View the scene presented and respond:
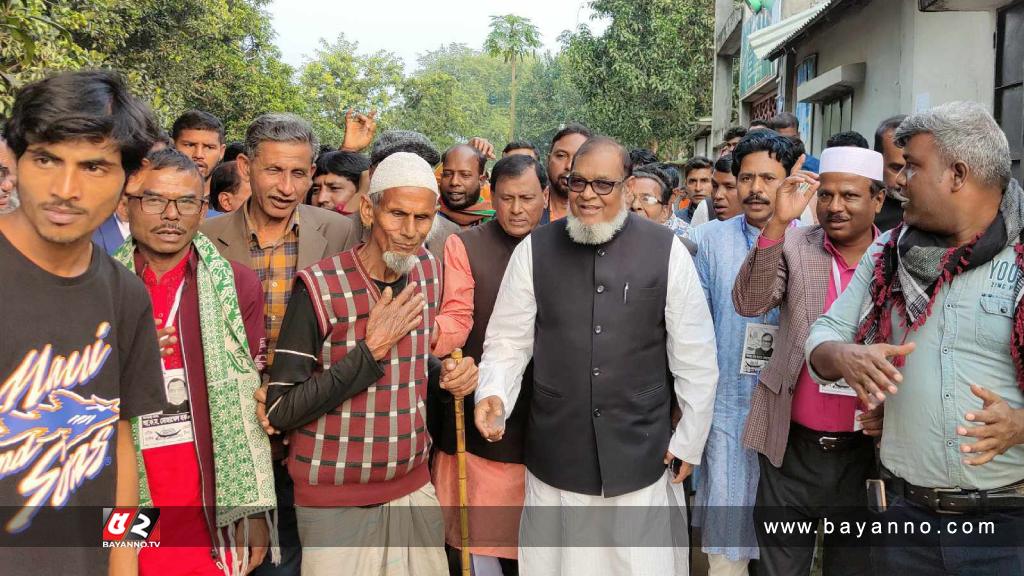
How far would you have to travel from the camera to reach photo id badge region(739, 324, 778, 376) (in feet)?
12.3

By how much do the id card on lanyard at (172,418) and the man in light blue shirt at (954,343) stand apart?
2.27 m

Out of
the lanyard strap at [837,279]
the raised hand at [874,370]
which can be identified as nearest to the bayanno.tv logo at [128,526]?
the raised hand at [874,370]

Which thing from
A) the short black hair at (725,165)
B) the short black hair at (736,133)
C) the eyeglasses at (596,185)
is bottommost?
the eyeglasses at (596,185)

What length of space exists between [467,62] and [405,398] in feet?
313

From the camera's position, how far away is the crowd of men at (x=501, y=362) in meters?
1.98

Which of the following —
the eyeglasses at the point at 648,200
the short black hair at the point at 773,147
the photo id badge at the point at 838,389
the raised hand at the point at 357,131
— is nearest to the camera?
the photo id badge at the point at 838,389

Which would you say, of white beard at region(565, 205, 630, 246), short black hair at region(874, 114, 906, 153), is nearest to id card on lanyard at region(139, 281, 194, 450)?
white beard at region(565, 205, 630, 246)

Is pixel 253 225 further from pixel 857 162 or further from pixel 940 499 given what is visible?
pixel 940 499

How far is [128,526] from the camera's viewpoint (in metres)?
2.28

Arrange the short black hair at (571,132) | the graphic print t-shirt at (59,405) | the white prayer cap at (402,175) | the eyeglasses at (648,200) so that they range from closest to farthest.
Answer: the graphic print t-shirt at (59,405) < the white prayer cap at (402,175) < the short black hair at (571,132) < the eyeglasses at (648,200)

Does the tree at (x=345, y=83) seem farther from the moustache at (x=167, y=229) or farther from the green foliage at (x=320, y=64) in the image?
the moustache at (x=167, y=229)

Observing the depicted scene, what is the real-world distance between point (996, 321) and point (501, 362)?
1871 millimetres

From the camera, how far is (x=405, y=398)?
3.08m

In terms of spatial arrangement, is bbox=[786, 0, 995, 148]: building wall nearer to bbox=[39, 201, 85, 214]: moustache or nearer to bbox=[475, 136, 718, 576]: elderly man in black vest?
bbox=[475, 136, 718, 576]: elderly man in black vest
